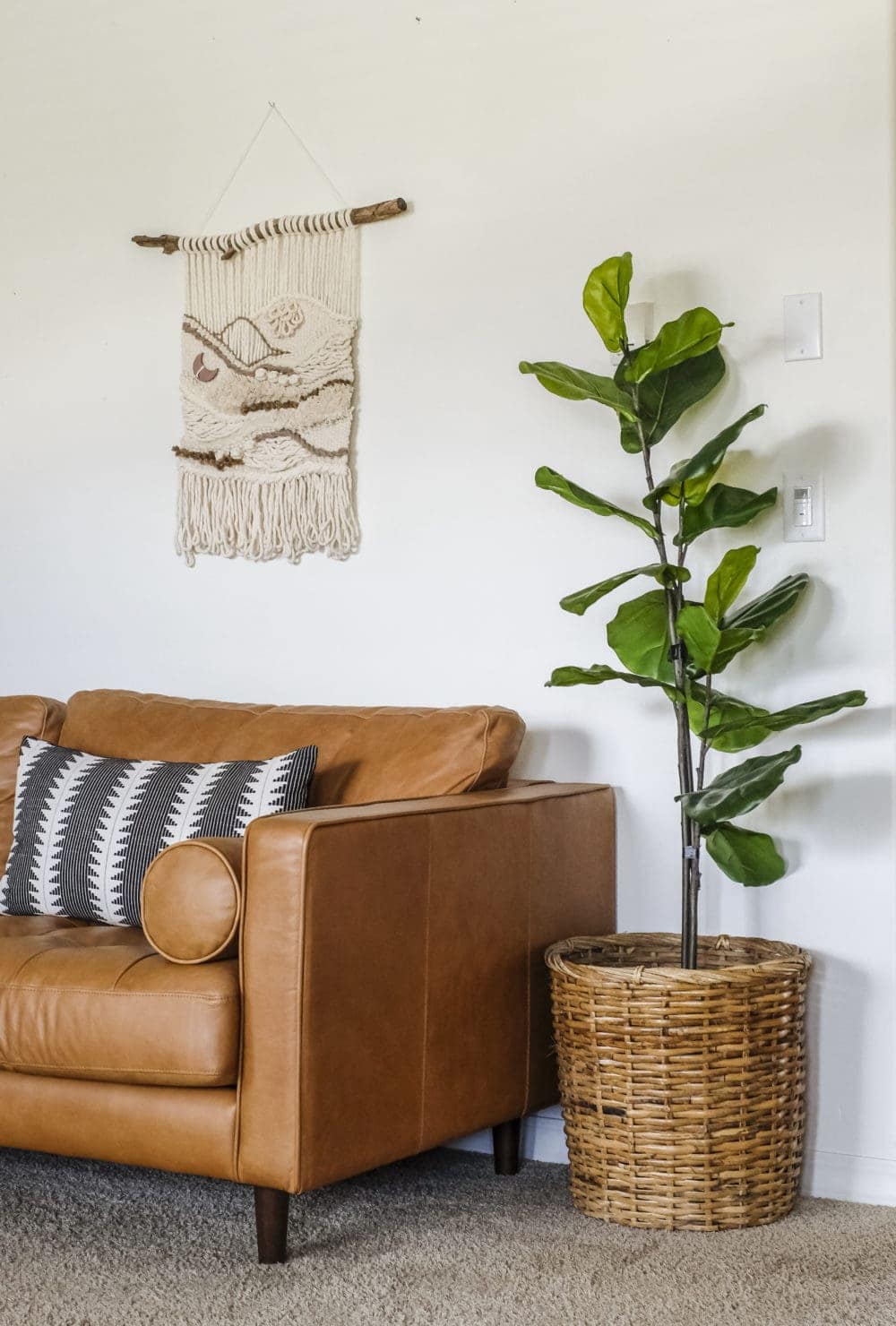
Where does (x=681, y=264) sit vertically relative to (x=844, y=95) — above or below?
below

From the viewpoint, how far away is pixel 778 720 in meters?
2.19

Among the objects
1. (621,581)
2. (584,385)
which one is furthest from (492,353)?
(621,581)

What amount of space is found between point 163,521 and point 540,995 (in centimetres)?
137

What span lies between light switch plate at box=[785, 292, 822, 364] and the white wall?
0.07 feet

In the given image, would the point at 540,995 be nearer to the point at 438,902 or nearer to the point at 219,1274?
the point at 438,902

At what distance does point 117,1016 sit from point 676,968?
866mm

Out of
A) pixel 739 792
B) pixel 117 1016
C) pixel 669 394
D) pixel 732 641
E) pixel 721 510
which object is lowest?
pixel 117 1016

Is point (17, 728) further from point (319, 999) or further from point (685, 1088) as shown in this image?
point (685, 1088)

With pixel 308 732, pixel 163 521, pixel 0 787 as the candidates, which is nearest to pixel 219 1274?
pixel 308 732

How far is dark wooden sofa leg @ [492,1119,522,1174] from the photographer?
2.47 metres

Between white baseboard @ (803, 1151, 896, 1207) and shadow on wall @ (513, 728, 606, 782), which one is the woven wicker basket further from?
shadow on wall @ (513, 728, 606, 782)

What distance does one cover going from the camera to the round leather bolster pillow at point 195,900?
6.49ft

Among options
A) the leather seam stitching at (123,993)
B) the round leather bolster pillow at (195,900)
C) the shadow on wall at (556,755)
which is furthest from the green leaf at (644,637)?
the leather seam stitching at (123,993)

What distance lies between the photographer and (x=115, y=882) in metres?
2.38
